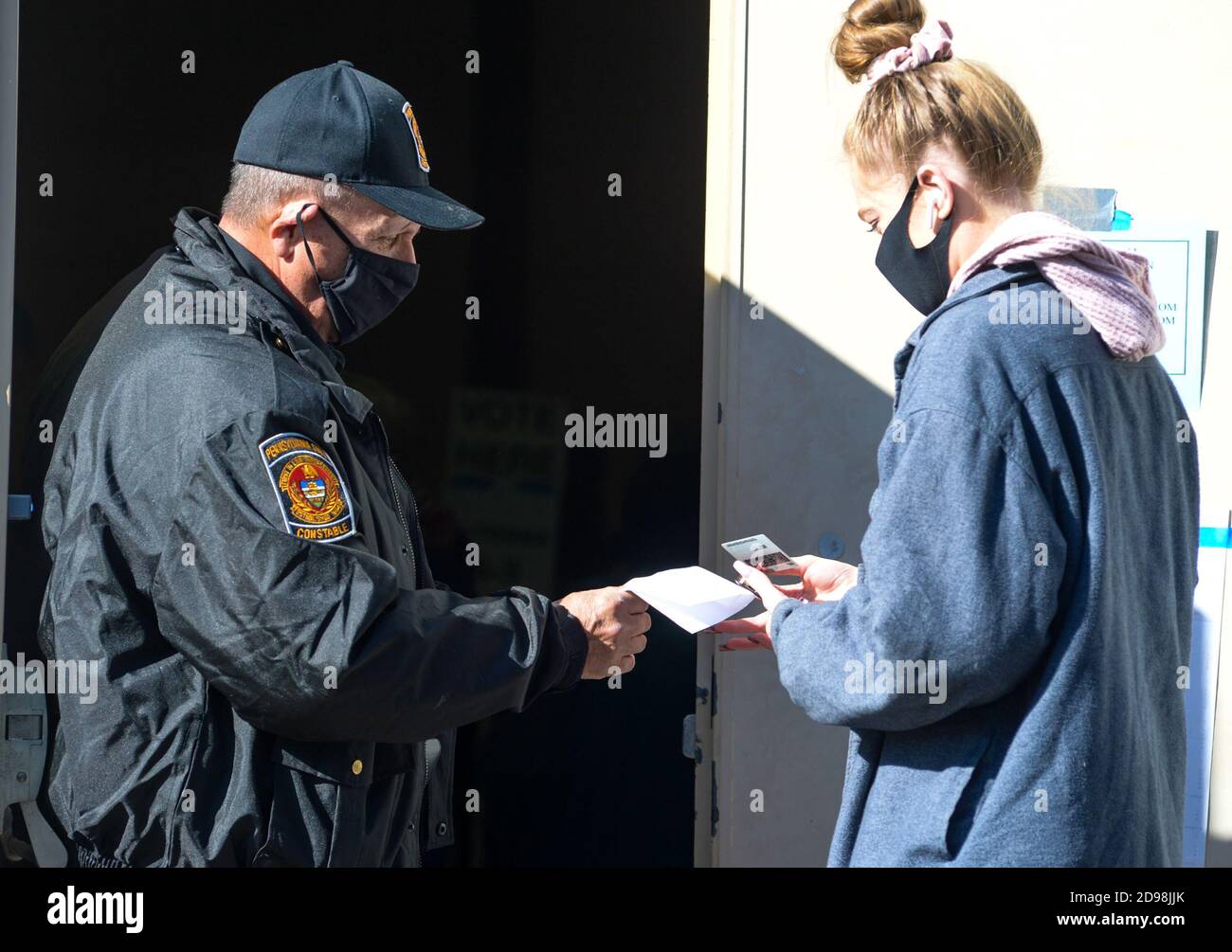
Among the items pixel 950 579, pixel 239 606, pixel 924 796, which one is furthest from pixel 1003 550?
pixel 239 606

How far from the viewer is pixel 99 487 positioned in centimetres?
191

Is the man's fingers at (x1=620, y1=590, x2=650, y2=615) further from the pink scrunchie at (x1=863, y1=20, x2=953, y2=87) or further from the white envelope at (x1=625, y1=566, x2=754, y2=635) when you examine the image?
the pink scrunchie at (x1=863, y1=20, x2=953, y2=87)

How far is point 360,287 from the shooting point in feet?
7.25

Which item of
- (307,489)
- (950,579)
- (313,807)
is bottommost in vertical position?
(313,807)

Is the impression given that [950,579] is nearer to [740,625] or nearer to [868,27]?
[740,625]

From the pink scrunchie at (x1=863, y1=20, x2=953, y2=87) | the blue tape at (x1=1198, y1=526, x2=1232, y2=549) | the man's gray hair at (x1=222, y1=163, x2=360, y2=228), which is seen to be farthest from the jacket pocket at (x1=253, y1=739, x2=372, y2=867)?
the blue tape at (x1=1198, y1=526, x2=1232, y2=549)

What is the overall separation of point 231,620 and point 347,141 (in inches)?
36.4

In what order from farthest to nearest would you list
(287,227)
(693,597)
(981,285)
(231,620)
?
(693,597), (287,227), (231,620), (981,285)

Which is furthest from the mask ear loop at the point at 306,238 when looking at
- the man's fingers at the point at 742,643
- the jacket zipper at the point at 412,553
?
the man's fingers at the point at 742,643

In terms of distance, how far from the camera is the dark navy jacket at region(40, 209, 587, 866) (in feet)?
5.99

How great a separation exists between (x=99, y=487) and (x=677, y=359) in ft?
4.94

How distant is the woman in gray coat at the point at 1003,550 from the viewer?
63.7 inches
